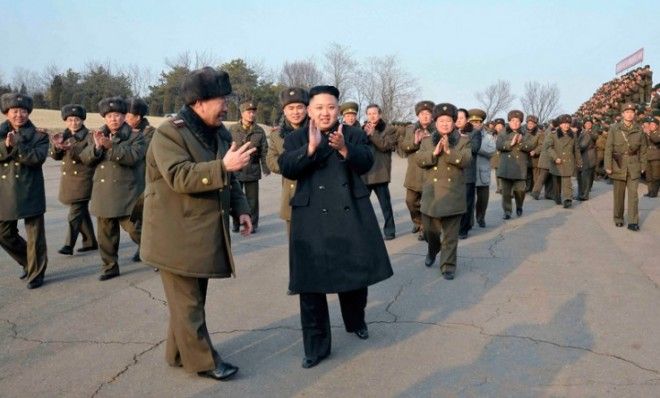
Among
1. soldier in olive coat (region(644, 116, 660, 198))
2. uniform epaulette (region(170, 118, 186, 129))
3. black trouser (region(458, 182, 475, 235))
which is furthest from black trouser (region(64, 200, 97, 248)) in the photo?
soldier in olive coat (region(644, 116, 660, 198))

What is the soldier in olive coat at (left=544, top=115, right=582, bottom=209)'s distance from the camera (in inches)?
485

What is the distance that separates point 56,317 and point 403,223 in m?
6.22

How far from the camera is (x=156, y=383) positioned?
375cm

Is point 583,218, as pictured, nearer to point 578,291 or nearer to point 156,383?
point 578,291

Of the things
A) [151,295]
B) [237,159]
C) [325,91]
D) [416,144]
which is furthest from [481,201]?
[237,159]

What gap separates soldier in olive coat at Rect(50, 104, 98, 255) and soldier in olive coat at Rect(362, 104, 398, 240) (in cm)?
378

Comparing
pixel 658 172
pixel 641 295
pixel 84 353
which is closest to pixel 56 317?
pixel 84 353

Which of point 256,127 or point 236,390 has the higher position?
point 256,127

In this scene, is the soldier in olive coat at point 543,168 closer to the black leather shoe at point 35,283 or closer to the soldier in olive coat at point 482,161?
the soldier in olive coat at point 482,161

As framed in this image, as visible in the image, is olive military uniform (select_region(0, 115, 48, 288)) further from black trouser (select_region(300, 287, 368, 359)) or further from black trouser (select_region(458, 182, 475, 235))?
black trouser (select_region(458, 182, 475, 235))

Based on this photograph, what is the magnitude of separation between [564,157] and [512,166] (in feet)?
7.34

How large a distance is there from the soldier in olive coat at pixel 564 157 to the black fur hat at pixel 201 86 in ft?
34.0

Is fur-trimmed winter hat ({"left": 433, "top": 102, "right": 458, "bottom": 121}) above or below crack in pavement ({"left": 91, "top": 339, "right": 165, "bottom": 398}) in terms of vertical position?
above

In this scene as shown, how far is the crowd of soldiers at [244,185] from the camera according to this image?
11.8 feet
